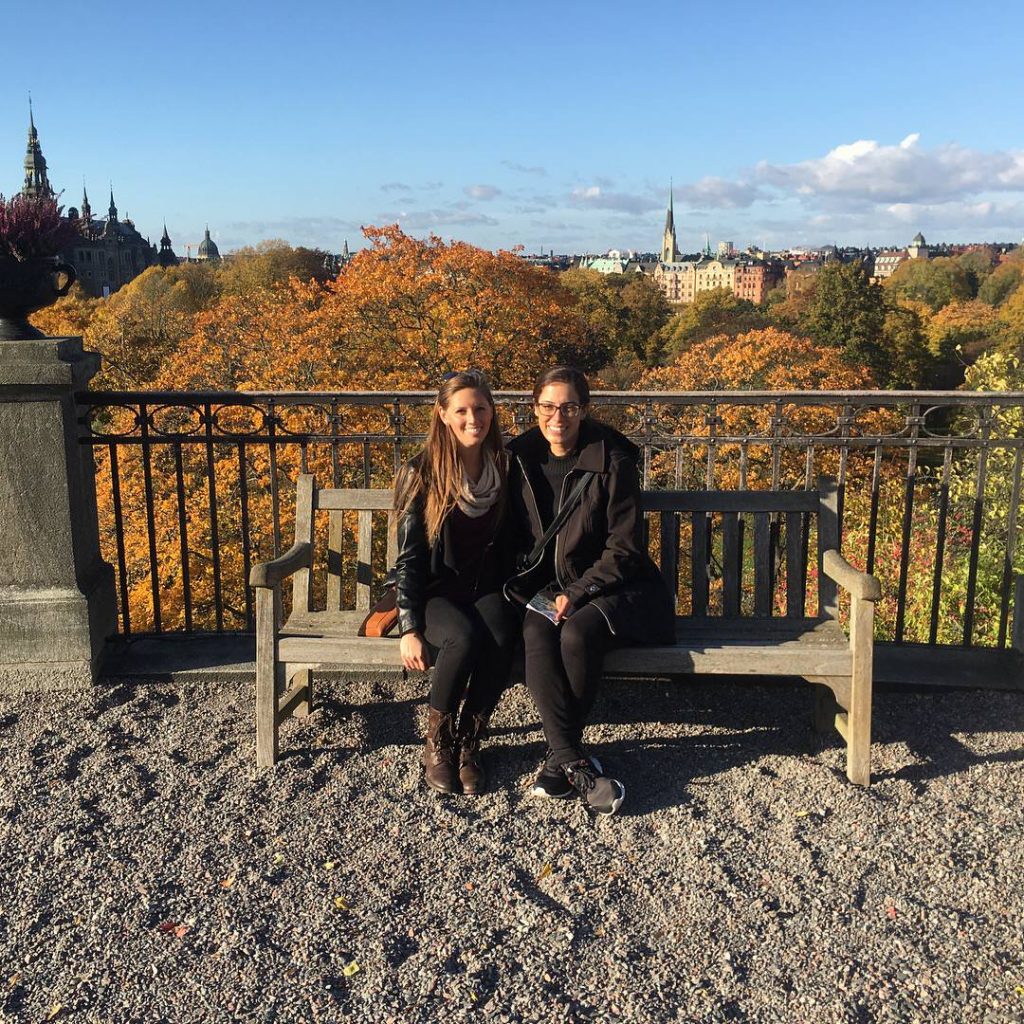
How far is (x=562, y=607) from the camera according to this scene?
3797 mm

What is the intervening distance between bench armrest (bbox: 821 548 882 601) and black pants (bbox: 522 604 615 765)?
3.11 ft

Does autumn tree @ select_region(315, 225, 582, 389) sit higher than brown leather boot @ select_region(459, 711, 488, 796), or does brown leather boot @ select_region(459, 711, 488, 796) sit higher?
autumn tree @ select_region(315, 225, 582, 389)

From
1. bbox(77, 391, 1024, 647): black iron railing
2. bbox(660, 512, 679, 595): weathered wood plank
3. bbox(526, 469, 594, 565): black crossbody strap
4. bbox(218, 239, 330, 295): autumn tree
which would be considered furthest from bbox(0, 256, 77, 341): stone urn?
bbox(218, 239, 330, 295): autumn tree

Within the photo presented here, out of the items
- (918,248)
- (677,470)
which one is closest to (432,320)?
(677,470)

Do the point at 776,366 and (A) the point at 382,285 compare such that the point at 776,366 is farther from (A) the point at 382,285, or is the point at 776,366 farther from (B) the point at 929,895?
(B) the point at 929,895

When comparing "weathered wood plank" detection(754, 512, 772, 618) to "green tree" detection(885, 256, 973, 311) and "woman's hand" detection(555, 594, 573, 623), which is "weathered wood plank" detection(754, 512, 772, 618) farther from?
"green tree" detection(885, 256, 973, 311)

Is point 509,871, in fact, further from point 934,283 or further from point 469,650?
point 934,283

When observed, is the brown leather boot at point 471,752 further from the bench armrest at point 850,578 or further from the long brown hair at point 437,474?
the bench armrest at point 850,578

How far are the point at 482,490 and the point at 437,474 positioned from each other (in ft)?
0.65

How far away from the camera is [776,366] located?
86.3 ft

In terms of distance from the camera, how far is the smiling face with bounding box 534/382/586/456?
3863 millimetres

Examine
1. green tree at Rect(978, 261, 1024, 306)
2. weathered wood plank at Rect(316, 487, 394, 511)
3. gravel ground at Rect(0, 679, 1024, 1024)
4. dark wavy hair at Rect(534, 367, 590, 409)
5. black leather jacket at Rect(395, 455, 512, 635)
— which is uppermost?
green tree at Rect(978, 261, 1024, 306)

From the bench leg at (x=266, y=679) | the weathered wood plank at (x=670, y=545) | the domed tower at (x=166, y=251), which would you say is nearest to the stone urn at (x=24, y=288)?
the bench leg at (x=266, y=679)

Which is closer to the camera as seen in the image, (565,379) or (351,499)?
(565,379)
